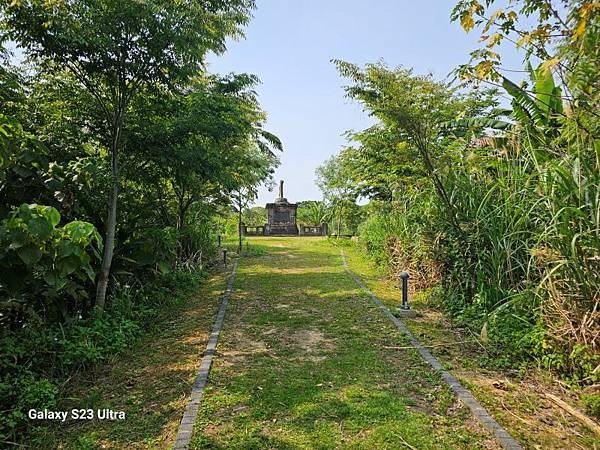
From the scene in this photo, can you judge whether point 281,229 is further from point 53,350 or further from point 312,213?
point 53,350

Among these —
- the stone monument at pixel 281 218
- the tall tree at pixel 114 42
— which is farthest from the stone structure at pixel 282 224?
the tall tree at pixel 114 42

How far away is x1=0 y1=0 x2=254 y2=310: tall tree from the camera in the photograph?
4152 millimetres

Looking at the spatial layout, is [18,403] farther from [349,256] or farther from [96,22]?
[349,256]

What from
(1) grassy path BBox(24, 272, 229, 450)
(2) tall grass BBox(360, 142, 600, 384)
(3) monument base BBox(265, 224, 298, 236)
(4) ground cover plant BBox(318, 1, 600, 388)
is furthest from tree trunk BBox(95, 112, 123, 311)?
(3) monument base BBox(265, 224, 298, 236)

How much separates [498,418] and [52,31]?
5.25 m

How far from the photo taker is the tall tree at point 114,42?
4.15 metres

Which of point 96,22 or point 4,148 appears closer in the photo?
point 4,148

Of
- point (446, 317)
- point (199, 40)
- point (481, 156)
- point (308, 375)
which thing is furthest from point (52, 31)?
point (446, 317)

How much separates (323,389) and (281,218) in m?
19.8

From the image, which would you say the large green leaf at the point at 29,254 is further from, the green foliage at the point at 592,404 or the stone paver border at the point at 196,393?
the green foliage at the point at 592,404

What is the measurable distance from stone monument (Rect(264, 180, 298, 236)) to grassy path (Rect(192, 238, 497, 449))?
1688 centimetres

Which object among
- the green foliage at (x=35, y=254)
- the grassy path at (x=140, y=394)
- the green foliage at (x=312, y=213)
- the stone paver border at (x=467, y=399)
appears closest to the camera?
the stone paver border at (x=467, y=399)

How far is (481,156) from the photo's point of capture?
18.0 feet

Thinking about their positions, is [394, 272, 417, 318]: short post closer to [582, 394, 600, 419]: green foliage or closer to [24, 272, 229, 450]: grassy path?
[24, 272, 229, 450]: grassy path
